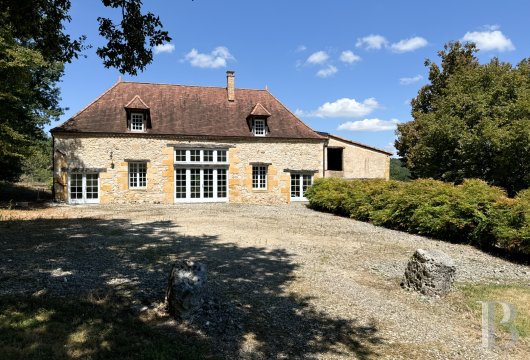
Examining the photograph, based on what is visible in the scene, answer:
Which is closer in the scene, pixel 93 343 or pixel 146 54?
pixel 93 343

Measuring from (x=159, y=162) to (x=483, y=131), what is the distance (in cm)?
1860

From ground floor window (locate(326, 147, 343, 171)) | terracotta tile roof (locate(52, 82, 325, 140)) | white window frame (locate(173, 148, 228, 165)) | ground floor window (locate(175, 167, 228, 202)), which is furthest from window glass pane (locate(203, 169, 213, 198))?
ground floor window (locate(326, 147, 343, 171))

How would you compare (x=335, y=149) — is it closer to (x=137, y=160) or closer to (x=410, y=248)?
(x=137, y=160)

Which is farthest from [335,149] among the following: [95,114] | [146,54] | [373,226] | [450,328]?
[450,328]

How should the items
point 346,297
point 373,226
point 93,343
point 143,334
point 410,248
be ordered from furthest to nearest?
point 373,226 < point 410,248 < point 346,297 < point 143,334 < point 93,343

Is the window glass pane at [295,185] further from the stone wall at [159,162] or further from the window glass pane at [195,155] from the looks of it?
the window glass pane at [195,155]

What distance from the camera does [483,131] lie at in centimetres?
2097

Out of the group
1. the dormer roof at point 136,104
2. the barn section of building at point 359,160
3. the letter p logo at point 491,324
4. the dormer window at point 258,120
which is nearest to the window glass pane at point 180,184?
the dormer roof at point 136,104

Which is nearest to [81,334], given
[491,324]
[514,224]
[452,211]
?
[491,324]

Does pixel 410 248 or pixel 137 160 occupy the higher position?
pixel 137 160

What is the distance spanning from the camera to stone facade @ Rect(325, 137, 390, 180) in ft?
83.8

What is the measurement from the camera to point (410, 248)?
398 inches

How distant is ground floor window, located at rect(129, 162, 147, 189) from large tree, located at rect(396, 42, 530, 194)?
18.3 metres

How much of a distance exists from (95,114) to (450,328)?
69.2 ft
